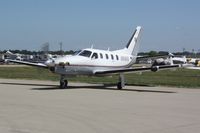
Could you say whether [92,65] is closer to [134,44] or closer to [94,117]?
[134,44]

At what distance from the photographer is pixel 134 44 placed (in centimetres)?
3609

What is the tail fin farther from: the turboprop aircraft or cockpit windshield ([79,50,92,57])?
cockpit windshield ([79,50,92,57])

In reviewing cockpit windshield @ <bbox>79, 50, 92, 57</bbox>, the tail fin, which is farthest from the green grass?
cockpit windshield @ <bbox>79, 50, 92, 57</bbox>

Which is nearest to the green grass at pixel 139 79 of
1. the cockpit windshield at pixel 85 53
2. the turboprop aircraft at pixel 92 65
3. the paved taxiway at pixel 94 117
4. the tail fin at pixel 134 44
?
the tail fin at pixel 134 44

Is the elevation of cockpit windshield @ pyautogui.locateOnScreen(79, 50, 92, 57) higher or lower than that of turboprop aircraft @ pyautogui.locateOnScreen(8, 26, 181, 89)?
higher

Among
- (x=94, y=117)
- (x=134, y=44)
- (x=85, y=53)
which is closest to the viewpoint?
(x=94, y=117)

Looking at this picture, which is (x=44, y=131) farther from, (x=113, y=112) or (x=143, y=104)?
(x=143, y=104)

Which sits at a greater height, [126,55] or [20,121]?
[126,55]

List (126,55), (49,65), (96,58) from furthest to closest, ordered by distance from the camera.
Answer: (126,55) → (96,58) → (49,65)

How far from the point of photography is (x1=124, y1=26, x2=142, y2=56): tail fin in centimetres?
3527

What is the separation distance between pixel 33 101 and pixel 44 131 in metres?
7.30

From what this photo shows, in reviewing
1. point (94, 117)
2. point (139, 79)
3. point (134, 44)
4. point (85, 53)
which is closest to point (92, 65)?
point (85, 53)

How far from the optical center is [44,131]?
10422 millimetres

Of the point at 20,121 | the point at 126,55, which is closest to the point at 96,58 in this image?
the point at 126,55
